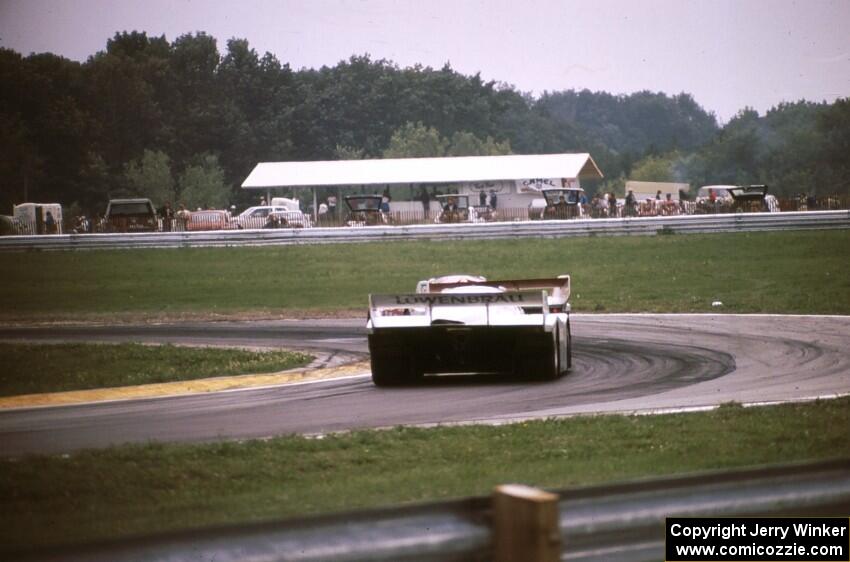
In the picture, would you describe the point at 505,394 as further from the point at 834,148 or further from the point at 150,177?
the point at 150,177

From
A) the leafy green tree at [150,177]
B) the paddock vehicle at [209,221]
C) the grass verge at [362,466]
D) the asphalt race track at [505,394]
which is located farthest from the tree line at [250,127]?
the grass verge at [362,466]

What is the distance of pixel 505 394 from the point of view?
13609mm

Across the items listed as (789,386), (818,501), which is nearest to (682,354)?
(789,386)

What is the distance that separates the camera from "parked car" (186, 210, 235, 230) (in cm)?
4975

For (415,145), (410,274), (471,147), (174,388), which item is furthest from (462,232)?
(471,147)

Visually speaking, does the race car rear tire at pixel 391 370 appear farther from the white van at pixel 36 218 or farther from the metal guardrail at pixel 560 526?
the white van at pixel 36 218

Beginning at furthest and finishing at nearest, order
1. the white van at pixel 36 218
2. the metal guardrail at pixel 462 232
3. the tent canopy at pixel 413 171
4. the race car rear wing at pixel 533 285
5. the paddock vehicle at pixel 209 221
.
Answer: the tent canopy at pixel 413 171 → the paddock vehicle at pixel 209 221 → the white van at pixel 36 218 → the metal guardrail at pixel 462 232 → the race car rear wing at pixel 533 285

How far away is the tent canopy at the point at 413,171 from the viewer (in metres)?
66.9

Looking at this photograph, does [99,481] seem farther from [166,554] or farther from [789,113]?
[789,113]

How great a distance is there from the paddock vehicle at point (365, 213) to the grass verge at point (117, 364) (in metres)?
29.4

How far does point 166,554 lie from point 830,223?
123 ft

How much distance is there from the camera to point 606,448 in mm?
9352

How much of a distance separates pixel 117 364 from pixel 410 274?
1693 centimetres

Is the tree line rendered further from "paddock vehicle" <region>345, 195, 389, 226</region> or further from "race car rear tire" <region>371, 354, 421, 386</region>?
"race car rear tire" <region>371, 354, 421, 386</region>
